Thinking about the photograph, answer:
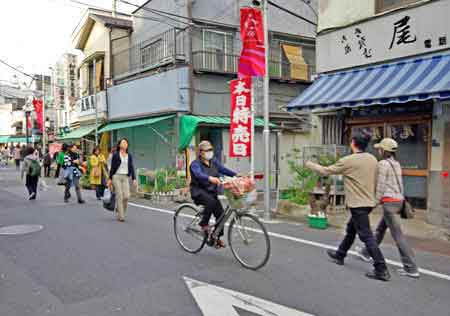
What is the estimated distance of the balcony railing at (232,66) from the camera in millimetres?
14930

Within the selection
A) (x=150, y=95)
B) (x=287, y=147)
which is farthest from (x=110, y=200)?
(x=287, y=147)

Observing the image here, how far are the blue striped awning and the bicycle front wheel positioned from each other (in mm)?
4195

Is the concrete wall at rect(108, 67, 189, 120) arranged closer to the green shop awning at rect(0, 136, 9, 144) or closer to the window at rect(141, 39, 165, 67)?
the window at rect(141, 39, 165, 67)

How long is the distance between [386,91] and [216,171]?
4.21 meters

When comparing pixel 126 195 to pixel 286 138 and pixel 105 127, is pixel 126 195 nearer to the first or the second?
pixel 286 138

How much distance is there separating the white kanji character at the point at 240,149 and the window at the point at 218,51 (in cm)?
567

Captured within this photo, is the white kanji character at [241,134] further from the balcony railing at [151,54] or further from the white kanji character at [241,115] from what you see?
the balcony railing at [151,54]

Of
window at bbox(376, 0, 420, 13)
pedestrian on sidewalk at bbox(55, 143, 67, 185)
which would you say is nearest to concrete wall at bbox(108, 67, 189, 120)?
pedestrian on sidewalk at bbox(55, 143, 67, 185)

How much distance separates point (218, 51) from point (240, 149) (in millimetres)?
6636

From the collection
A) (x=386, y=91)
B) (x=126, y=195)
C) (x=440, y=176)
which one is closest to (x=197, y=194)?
(x=126, y=195)

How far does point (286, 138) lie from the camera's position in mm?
16516

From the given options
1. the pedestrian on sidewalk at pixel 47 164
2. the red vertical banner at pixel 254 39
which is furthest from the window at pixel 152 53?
the pedestrian on sidewalk at pixel 47 164

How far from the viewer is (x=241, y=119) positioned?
10531 mm

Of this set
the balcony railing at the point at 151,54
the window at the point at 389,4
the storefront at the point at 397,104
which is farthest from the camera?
the balcony railing at the point at 151,54
